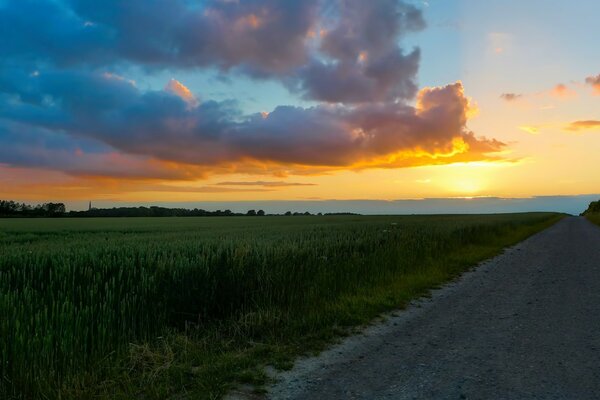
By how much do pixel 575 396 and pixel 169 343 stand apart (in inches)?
215

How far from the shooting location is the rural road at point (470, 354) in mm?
5227

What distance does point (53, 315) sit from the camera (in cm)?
578

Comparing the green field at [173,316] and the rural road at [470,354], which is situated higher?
the green field at [173,316]

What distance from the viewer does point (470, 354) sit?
21.4 ft

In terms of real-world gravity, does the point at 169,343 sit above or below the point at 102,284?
below

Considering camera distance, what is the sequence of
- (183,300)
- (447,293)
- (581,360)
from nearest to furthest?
(581,360)
(183,300)
(447,293)

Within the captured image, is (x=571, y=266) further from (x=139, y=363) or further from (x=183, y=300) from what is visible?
(x=139, y=363)

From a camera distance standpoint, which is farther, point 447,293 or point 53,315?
point 447,293

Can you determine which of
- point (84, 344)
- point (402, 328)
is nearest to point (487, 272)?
point (402, 328)

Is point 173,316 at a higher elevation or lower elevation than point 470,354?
higher

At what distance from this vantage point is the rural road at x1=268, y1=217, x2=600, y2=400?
5.23m

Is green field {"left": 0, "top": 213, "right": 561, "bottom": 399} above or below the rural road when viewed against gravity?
above

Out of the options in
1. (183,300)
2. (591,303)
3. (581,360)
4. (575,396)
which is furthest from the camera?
(591,303)

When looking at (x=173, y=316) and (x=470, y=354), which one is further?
(x=173, y=316)
